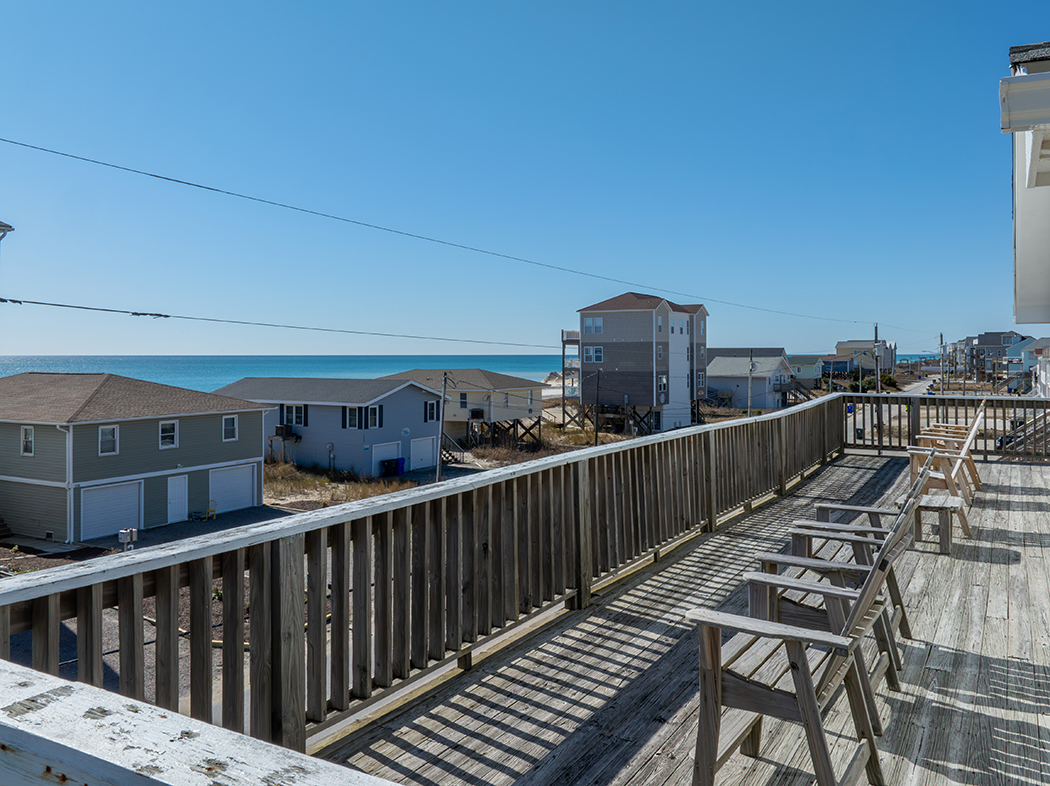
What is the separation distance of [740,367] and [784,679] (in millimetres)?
52872

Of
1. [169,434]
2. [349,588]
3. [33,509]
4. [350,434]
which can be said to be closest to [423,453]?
[350,434]

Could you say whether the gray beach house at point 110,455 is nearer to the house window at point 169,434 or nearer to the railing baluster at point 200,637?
the house window at point 169,434

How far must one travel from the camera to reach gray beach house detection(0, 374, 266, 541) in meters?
19.2

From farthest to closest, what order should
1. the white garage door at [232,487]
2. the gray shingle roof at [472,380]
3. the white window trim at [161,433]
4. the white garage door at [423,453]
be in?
the gray shingle roof at [472,380], the white garage door at [423,453], the white garage door at [232,487], the white window trim at [161,433]

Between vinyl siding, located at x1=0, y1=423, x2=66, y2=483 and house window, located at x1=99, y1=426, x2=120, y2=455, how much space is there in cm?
94

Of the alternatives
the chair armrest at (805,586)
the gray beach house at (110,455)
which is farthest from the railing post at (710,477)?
the gray beach house at (110,455)

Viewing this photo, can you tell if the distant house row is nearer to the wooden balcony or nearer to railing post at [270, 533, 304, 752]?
the wooden balcony

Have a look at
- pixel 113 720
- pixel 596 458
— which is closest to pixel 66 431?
pixel 596 458

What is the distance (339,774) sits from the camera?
569 mm

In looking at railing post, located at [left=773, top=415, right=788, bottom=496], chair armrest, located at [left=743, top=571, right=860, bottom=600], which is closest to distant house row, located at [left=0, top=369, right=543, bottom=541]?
railing post, located at [left=773, top=415, right=788, bottom=496]

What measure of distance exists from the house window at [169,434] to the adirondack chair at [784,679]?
2277 centimetres

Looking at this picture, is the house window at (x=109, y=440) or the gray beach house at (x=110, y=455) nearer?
the gray beach house at (x=110, y=455)

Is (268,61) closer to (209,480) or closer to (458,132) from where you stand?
(458,132)

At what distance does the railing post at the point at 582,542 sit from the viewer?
3533 millimetres
